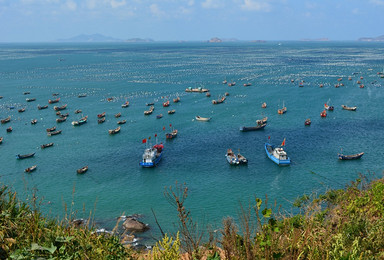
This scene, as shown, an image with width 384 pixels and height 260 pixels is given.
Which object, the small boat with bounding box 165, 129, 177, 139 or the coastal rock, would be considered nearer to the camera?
the coastal rock

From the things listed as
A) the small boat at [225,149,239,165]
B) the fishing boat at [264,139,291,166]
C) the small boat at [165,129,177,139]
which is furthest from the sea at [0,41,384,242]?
the small boat at [165,129,177,139]

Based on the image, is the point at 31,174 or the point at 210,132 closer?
the point at 31,174

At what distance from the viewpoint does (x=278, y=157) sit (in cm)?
4653

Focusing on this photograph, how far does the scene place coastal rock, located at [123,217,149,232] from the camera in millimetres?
31422

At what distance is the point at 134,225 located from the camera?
31672 millimetres

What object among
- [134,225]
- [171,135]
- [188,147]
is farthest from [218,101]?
[134,225]

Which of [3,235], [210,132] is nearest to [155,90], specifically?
[210,132]

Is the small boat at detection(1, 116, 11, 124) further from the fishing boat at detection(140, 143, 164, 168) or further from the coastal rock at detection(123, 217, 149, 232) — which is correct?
the coastal rock at detection(123, 217, 149, 232)

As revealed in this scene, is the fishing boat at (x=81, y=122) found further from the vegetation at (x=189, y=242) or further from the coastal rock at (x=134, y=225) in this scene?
the vegetation at (x=189, y=242)

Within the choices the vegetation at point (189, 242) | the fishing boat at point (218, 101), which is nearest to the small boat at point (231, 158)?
the vegetation at point (189, 242)

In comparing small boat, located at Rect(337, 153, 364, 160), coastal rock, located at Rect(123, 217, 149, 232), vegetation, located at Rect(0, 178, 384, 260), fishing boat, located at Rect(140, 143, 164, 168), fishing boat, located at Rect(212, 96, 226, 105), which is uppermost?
vegetation, located at Rect(0, 178, 384, 260)

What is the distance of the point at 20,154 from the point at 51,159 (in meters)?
6.75

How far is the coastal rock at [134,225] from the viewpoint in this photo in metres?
31.4

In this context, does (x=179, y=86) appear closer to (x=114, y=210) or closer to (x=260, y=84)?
(x=260, y=84)
